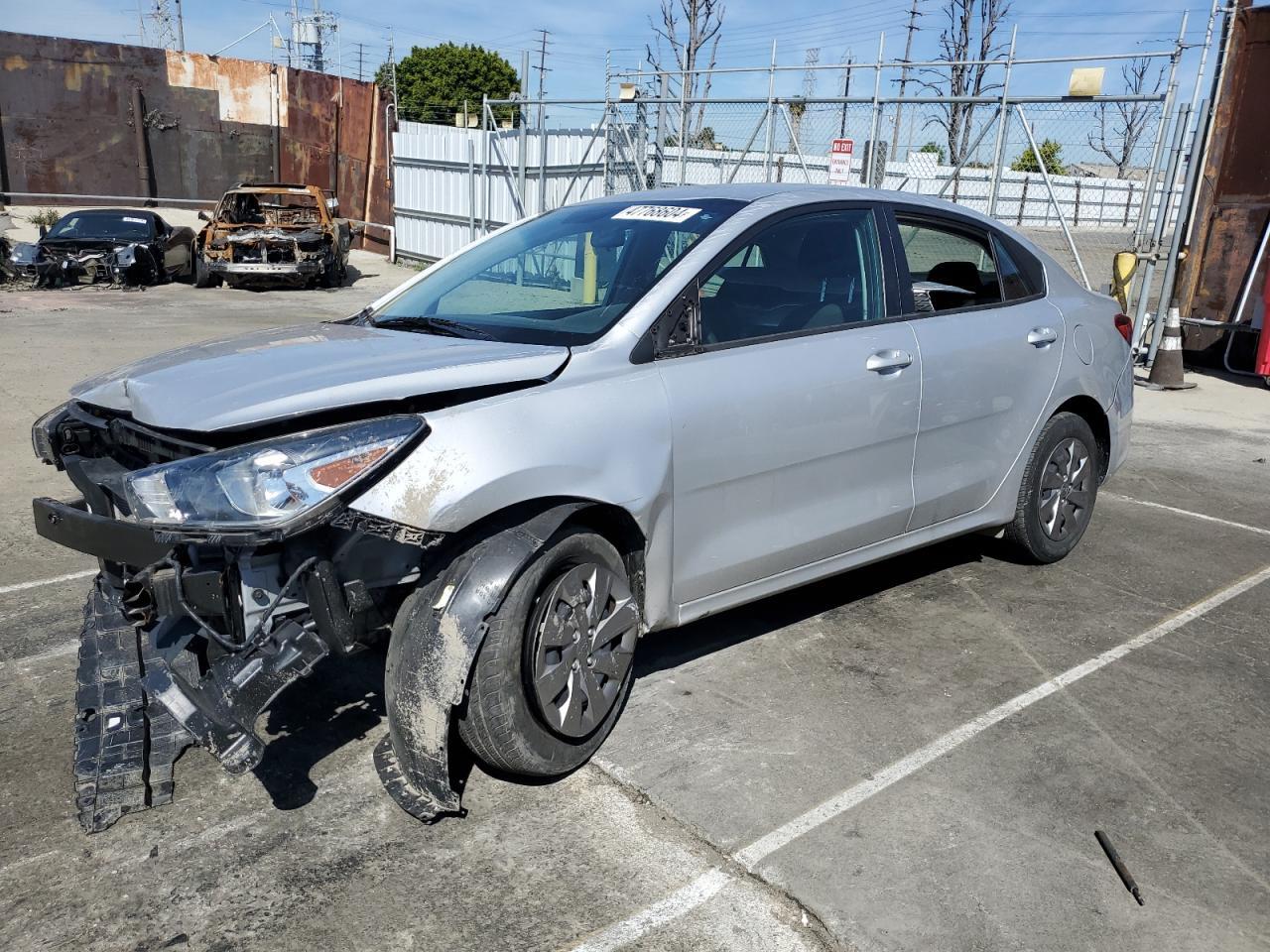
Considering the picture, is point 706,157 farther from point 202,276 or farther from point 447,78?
point 447,78

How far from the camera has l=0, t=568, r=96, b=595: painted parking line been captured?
4.65 metres

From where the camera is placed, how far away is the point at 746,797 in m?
3.17

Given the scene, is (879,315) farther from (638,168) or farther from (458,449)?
(638,168)

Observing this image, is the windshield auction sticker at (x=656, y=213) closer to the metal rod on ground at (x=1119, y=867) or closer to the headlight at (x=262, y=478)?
the headlight at (x=262, y=478)

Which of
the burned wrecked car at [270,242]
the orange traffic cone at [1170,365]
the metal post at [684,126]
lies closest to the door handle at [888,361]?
the orange traffic cone at [1170,365]

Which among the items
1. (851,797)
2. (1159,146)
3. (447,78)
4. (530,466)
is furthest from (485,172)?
(447,78)

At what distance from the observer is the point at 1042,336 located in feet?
15.7

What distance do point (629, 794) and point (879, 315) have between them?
207 centimetres

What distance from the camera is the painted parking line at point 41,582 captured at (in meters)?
4.65

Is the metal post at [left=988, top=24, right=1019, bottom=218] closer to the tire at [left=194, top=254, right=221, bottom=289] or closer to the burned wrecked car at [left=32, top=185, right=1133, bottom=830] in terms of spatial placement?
the burned wrecked car at [left=32, top=185, right=1133, bottom=830]

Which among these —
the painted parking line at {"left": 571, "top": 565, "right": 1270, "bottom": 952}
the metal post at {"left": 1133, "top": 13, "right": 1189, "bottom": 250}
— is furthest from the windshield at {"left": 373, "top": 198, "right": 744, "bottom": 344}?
the metal post at {"left": 1133, "top": 13, "right": 1189, "bottom": 250}

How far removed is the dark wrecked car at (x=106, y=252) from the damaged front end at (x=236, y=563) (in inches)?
617

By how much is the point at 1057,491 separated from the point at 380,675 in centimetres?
323

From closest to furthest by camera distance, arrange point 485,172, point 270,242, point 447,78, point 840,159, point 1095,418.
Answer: point 1095,418 → point 840,159 → point 270,242 → point 485,172 → point 447,78
